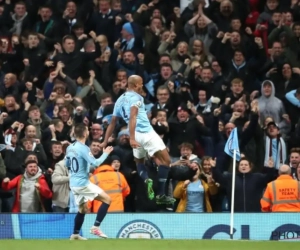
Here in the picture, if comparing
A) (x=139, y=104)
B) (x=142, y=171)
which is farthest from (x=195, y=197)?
(x=139, y=104)

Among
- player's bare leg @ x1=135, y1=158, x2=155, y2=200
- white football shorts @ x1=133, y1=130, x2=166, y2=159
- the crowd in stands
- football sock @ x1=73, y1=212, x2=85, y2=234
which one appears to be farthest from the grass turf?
the crowd in stands

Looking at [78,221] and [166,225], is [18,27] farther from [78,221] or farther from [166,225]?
[78,221]

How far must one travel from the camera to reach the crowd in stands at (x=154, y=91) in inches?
855

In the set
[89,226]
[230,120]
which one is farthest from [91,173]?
[230,120]

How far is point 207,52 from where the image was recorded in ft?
86.0

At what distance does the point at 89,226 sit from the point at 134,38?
265 inches

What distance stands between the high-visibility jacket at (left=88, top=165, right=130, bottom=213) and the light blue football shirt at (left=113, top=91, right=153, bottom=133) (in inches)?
85.1

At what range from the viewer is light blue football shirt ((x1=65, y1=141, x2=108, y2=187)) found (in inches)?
738

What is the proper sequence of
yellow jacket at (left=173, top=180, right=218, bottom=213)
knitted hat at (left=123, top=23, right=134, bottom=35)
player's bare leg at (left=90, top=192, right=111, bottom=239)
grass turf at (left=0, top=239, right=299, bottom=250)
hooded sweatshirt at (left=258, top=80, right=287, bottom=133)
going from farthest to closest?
knitted hat at (left=123, top=23, right=134, bottom=35), hooded sweatshirt at (left=258, top=80, right=287, bottom=133), yellow jacket at (left=173, top=180, right=218, bottom=213), player's bare leg at (left=90, top=192, right=111, bottom=239), grass turf at (left=0, top=239, right=299, bottom=250)

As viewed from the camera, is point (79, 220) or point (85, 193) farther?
point (79, 220)

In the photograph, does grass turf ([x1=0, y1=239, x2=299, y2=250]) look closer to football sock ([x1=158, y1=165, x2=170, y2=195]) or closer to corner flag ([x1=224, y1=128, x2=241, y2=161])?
football sock ([x1=158, y1=165, x2=170, y2=195])

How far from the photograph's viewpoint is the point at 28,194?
71.1 feet

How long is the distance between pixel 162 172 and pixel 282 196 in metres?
2.53

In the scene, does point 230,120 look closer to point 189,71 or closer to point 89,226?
Result: point 189,71
